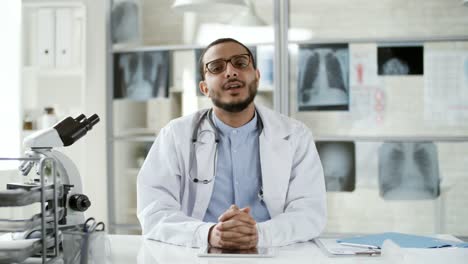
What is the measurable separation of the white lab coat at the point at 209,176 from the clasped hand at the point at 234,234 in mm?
183

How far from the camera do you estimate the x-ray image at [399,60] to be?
4.05m

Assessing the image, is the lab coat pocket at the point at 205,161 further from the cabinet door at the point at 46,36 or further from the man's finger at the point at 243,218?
the cabinet door at the point at 46,36

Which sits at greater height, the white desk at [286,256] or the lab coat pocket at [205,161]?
the lab coat pocket at [205,161]

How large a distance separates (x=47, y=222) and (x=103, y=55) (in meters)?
2.85

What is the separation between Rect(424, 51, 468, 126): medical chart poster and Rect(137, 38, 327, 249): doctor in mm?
1782

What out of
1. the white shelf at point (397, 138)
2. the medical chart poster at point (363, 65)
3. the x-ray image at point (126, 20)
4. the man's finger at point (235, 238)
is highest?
the x-ray image at point (126, 20)

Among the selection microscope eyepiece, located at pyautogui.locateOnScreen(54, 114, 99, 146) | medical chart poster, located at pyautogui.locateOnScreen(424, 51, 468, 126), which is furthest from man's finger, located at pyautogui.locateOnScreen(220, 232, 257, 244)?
medical chart poster, located at pyautogui.locateOnScreen(424, 51, 468, 126)

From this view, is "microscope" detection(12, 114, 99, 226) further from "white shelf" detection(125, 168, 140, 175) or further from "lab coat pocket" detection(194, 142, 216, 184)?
"white shelf" detection(125, 168, 140, 175)

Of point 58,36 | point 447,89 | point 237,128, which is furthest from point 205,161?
point 58,36

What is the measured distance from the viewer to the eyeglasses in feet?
8.18

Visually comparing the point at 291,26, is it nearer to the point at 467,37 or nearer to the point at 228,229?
the point at 467,37

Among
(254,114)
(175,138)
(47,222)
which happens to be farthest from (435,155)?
(47,222)

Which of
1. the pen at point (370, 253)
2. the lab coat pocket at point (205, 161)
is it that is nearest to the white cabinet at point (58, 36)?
the lab coat pocket at point (205, 161)

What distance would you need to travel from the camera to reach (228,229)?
202 cm
